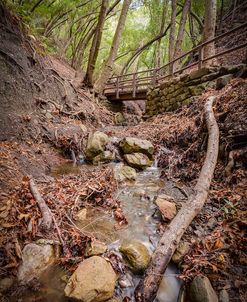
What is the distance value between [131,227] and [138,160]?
2.57 m

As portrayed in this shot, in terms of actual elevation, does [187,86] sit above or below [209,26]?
below

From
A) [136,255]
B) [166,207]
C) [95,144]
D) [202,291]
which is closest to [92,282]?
[136,255]

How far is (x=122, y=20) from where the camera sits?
9.64 meters

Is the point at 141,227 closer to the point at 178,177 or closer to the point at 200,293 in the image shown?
the point at 200,293

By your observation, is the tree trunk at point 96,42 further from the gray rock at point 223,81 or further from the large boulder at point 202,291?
the large boulder at point 202,291

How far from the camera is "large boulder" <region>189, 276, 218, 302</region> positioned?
1622 millimetres

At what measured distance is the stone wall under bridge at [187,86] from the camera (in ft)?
18.5

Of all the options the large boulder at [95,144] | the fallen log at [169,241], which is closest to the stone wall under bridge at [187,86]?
the large boulder at [95,144]

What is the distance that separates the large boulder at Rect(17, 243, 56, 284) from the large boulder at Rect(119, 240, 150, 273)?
78 centimetres

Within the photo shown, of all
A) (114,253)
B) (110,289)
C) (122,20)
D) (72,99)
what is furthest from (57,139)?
(122,20)

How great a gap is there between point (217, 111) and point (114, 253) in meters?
3.90

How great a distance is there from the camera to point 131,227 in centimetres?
278

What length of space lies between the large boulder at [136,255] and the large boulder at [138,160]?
2831 millimetres

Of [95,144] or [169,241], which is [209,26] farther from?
[169,241]
